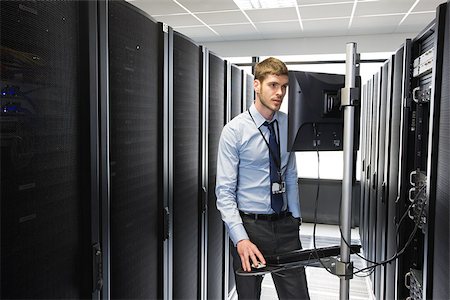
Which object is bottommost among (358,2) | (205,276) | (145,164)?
(205,276)

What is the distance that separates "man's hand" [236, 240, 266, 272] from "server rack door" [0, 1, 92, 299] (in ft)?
1.78

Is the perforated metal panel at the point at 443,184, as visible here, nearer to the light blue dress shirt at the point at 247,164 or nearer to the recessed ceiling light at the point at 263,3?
the light blue dress shirt at the point at 247,164

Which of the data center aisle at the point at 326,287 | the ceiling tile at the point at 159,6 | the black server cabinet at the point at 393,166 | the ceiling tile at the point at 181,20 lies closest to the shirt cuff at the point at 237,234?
the black server cabinet at the point at 393,166

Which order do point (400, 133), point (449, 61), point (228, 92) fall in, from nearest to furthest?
point (449, 61) → point (400, 133) → point (228, 92)

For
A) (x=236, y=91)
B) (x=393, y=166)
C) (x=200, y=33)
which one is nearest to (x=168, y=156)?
(x=393, y=166)

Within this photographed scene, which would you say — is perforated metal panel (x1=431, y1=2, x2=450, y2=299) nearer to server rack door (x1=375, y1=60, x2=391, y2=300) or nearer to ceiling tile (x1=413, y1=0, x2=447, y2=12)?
server rack door (x1=375, y1=60, x2=391, y2=300)

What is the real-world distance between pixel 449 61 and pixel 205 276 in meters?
1.58

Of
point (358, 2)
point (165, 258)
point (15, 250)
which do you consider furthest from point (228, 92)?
point (358, 2)

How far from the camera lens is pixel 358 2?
4035 mm

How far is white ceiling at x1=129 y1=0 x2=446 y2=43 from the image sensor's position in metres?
4.15

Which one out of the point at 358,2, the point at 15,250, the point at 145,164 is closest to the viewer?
the point at 15,250

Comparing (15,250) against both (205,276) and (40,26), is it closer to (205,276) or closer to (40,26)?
(40,26)

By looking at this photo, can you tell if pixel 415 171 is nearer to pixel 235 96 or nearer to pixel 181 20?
pixel 235 96

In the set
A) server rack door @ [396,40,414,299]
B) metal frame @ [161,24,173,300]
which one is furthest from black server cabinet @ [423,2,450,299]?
metal frame @ [161,24,173,300]
